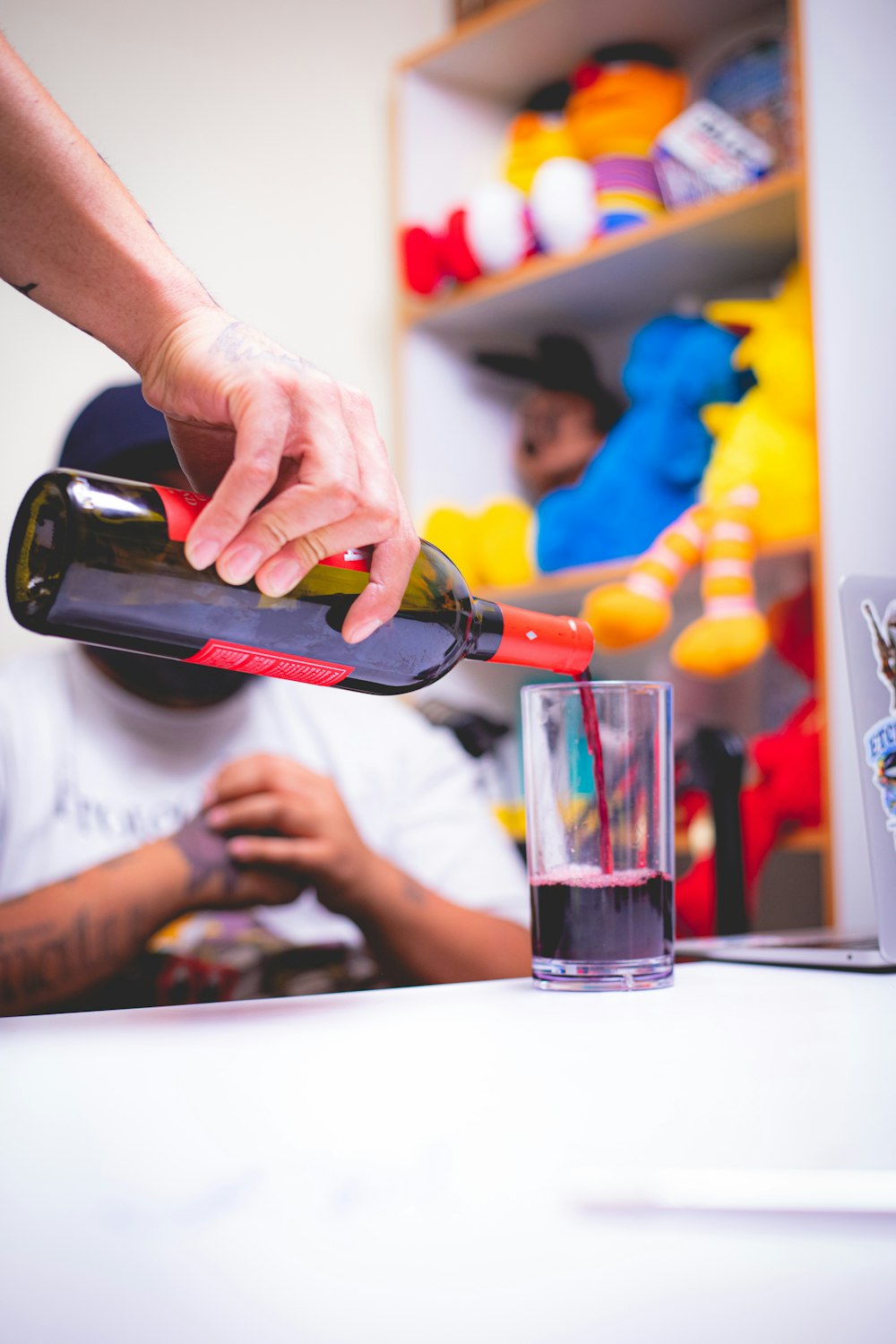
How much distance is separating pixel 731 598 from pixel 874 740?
76 centimetres

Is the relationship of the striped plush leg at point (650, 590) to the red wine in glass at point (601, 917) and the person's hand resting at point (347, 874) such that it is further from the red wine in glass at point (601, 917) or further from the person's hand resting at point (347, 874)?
the red wine in glass at point (601, 917)

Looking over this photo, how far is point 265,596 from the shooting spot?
57cm

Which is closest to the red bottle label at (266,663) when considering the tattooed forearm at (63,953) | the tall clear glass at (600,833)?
the tall clear glass at (600,833)

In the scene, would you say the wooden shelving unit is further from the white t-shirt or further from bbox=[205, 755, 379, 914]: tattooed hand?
bbox=[205, 755, 379, 914]: tattooed hand

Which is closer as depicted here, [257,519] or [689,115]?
[257,519]

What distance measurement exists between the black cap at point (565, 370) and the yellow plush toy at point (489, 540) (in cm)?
21

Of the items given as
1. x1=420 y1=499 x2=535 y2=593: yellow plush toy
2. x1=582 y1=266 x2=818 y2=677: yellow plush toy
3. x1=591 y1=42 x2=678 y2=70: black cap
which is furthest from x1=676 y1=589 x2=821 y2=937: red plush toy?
x1=591 y1=42 x2=678 y2=70: black cap

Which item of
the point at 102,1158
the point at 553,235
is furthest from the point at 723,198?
the point at 102,1158

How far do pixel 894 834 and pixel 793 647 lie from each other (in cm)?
93

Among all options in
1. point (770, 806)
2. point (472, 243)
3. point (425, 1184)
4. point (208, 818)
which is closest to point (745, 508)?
point (770, 806)

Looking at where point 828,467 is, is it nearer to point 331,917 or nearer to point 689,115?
point 689,115

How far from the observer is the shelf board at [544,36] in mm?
1891

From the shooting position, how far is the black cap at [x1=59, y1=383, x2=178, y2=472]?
4.26 ft

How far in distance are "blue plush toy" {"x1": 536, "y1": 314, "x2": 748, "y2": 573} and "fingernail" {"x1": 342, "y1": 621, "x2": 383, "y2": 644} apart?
4.03 ft
